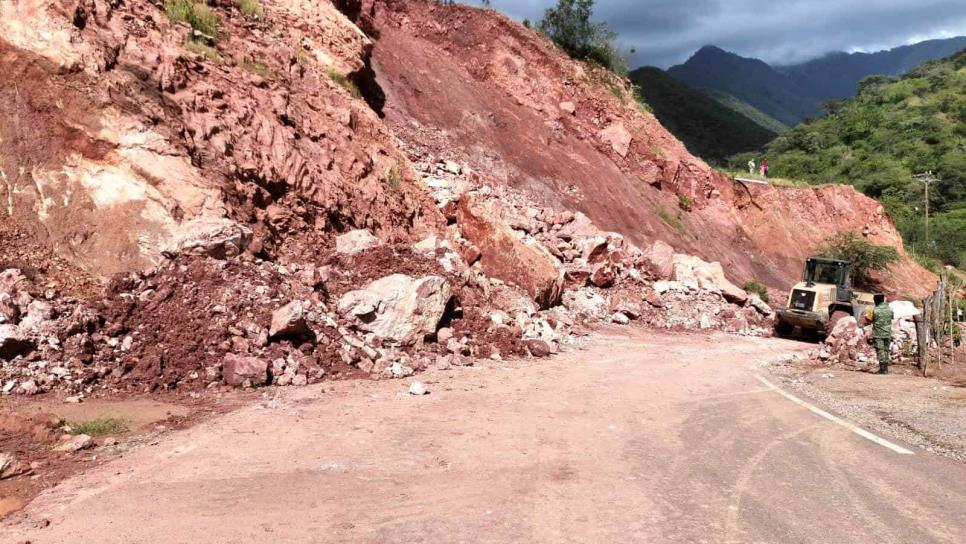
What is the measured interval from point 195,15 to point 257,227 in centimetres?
573

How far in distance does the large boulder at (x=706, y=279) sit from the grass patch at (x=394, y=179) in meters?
9.38

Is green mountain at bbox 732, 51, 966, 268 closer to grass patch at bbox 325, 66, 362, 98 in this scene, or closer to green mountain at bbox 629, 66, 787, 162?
green mountain at bbox 629, 66, 787, 162

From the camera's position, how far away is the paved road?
3.85m

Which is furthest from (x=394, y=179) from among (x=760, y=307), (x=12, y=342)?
(x=760, y=307)

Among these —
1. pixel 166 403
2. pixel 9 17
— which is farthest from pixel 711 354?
pixel 9 17

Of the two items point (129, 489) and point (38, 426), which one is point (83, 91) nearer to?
point (38, 426)

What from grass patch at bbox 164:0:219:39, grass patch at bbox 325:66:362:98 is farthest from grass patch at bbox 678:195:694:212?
grass patch at bbox 164:0:219:39

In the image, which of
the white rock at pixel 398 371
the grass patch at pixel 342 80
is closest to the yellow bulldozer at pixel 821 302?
the white rock at pixel 398 371

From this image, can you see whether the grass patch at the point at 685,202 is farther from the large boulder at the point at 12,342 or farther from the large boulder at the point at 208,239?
the large boulder at the point at 12,342

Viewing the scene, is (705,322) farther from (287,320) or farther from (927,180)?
(927,180)

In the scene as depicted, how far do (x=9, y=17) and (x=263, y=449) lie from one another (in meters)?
8.76

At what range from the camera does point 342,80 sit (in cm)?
1670

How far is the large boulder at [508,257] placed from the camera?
45.0ft

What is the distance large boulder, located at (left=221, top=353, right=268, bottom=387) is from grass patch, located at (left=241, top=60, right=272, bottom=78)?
25.3ft
